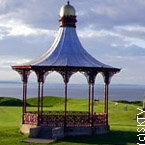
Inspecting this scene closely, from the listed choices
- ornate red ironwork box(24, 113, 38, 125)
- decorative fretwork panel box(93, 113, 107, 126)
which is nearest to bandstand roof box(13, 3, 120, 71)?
decorative fretwork panel box(93, 113, 107, 126)

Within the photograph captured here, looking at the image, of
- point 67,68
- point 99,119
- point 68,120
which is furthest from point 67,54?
point 99,119

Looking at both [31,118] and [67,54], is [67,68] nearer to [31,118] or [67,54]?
[67,54]

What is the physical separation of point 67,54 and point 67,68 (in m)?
2.17

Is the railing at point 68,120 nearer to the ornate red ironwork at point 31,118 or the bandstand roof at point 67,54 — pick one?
the ornate red ironwork at point 31,118

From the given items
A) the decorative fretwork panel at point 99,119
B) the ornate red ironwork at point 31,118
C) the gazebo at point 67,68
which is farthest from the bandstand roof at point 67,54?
the ornate red ironwork at point 31,118

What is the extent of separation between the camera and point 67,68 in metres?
26.6

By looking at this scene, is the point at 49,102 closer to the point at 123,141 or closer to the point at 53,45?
the point at 53,45

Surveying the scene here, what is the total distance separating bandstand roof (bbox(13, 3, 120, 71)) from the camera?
89.3 ft

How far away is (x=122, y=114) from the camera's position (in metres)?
37.9

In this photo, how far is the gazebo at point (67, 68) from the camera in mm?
27016

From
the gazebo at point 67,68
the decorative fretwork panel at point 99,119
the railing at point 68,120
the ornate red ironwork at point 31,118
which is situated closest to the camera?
the gazebo at point 67,68

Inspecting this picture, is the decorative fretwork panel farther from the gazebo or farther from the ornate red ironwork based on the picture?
the ornate red ironwork

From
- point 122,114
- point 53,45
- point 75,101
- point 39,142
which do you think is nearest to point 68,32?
point 53,45

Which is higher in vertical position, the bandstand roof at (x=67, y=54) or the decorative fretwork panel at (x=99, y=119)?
the bandstand roof at (x=67, y=54)
